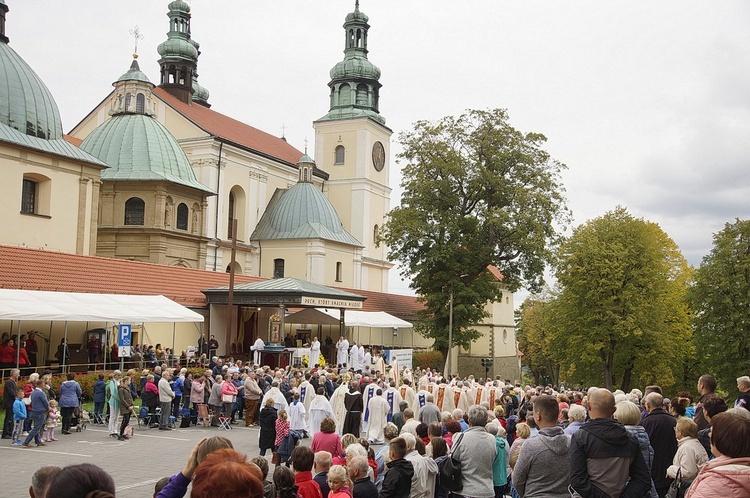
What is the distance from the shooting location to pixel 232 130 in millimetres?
60469

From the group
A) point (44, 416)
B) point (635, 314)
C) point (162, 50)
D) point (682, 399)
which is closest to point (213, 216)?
point (162, 50)

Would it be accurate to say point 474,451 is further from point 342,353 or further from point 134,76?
point 134,76

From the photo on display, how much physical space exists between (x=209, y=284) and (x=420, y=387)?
1667 cm

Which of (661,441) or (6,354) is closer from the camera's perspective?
(661,441)

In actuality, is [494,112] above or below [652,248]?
above

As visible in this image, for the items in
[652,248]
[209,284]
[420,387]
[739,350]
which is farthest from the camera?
[652,248]

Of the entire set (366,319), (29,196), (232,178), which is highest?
(232,178)

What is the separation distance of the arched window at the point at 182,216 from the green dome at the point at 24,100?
10.3 meters

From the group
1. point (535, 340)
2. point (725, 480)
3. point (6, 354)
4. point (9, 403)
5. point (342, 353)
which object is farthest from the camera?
point (535, 340)

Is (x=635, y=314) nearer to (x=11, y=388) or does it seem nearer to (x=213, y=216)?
(x=213, y=216)

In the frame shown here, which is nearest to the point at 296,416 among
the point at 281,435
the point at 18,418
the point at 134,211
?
the point at 281,435

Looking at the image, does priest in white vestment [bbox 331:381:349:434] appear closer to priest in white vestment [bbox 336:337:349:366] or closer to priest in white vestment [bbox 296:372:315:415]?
priest in white vestment [bbox 296:372:315:415]

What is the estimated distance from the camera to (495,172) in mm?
40375

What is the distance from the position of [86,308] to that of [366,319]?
19.8 metres
